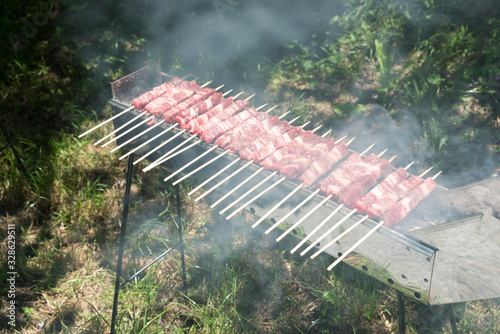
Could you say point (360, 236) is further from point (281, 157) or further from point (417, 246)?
point (281, 157)

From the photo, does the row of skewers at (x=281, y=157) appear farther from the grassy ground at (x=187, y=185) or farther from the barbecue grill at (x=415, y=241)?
the grassy ground at (x=187, y=185)

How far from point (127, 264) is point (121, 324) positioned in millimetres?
778

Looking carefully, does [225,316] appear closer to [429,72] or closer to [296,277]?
[296,277]

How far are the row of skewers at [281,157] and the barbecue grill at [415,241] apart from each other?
54 millimetres

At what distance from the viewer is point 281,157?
9.95 ft

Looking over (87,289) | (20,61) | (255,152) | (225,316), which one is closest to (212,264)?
(225,316)

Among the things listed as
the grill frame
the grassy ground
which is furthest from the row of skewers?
the grassy ground

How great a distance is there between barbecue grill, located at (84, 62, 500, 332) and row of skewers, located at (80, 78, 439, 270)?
5 centimetres

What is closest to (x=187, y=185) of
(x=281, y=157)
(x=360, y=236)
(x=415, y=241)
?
(x=281, y=157)

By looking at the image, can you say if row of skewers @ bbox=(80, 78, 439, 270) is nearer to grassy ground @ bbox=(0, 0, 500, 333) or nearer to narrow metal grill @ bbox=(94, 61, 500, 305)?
narrow metal grill @ bbox=(94, 61, 500, 305)

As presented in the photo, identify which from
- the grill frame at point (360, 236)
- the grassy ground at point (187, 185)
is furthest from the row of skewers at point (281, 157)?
the grassy ground at point (187, 185)

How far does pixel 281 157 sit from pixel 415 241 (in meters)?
1.15

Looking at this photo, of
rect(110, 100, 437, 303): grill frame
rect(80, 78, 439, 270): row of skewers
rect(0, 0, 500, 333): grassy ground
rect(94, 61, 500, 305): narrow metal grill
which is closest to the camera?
rect(94, 61, 500, 305): narrow metal grill

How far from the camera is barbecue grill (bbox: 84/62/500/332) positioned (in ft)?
6.88
